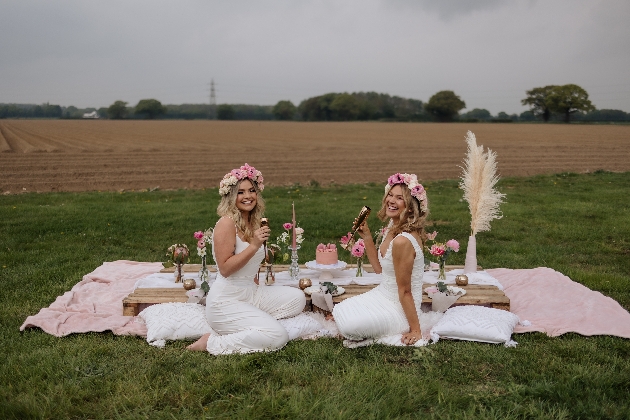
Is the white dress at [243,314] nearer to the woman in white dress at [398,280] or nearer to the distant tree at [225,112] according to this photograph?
the woman in white dress at [398,280]

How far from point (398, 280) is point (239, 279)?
1432 mm

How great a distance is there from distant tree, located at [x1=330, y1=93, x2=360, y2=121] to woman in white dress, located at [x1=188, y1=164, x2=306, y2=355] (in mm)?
88091

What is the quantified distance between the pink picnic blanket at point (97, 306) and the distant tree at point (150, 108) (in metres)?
90.5

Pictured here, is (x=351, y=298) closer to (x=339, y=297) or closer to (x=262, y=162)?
(x=339, y=297)

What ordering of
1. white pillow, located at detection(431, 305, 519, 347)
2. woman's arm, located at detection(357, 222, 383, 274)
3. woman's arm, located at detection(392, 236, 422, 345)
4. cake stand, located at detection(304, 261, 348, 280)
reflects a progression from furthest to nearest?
cake stand, located at detection(304, 261, 348, 280), woman's arm, located at detection(357, 222, 383, 274), white pillow, located at detection(431, 305, 519, 347), woman's arm, located at detection(392, 236, 422, 345)

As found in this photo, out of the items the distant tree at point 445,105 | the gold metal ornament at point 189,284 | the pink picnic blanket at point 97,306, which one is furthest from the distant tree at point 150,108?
the gold metal ornament at point 189,284

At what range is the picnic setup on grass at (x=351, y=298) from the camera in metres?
5.11

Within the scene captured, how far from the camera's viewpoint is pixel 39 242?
30.4 ft

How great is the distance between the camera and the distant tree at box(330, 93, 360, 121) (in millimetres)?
92312

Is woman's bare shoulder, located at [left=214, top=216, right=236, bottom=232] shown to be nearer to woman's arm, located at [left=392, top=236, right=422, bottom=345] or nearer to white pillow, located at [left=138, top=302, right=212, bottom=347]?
white pillow, located at [left=138, top=302, right=212, bottom=347]

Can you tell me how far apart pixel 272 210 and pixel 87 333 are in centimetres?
704

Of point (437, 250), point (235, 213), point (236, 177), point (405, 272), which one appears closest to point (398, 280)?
point (405, 272)

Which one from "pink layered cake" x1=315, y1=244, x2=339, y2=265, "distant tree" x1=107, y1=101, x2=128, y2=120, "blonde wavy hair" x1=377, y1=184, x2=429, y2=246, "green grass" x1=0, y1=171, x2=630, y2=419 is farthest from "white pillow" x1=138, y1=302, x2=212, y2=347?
"distant tree" x1=107, y1=101, x2=128, y2=120

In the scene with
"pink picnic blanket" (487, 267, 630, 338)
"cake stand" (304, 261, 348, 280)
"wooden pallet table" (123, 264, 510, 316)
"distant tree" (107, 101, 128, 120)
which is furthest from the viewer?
"distant tree" (107, 101, 128, 120)
